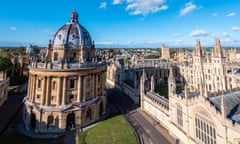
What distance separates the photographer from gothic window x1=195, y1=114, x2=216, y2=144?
1941 centimetres

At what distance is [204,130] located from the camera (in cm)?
2066

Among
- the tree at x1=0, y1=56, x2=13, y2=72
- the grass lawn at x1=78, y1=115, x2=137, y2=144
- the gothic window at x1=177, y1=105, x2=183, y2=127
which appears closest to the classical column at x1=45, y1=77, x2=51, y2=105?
the grass lawn at x1=78, y1=115, x2=137, y2=144

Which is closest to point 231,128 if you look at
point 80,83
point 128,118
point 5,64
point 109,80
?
point 128,118

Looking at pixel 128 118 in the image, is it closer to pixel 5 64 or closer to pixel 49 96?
pixel 49 96

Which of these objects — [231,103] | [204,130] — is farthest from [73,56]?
[231,103]

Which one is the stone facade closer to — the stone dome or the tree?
the stone dome

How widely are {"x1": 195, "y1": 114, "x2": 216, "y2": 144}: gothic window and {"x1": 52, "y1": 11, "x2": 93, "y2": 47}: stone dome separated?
27689 millimetres

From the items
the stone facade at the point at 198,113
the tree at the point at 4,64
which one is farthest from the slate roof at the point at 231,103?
the tree at the point at 4,64

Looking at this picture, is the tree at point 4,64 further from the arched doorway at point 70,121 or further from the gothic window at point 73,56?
the arched doorway at point 70,121

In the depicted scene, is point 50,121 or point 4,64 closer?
point 50,121

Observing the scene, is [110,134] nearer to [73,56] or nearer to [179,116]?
[179,116]

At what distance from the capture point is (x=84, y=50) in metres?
35.5

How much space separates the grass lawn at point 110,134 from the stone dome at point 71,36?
1914cm

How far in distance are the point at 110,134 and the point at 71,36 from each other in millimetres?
23452
